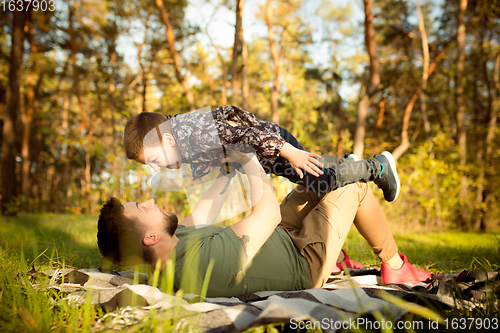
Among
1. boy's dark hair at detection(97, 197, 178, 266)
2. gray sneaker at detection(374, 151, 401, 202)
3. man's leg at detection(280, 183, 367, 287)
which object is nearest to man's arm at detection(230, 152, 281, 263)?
man's leg at detection(280, 183, 367, 287)

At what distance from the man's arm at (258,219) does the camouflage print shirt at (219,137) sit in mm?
390

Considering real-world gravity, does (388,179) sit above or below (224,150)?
below

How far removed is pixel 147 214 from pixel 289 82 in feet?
20.7

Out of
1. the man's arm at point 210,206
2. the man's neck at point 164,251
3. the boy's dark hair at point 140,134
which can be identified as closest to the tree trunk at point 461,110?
the man's arm at point 210,206

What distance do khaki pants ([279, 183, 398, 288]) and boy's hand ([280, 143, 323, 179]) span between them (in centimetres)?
20

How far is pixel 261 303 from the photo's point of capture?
124 centimetres

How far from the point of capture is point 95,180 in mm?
6281

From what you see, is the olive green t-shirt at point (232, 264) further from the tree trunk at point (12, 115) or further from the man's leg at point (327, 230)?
the tree trunk at point (12, 115)

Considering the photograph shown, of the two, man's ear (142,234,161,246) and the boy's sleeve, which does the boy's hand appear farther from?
man's ear (142,234,161,246)

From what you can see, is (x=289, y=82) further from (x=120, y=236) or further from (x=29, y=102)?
(x=29, y=102)

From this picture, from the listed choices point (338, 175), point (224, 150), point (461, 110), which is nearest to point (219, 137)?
point (224, 150)

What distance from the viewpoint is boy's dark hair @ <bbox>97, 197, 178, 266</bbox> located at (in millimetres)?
1452

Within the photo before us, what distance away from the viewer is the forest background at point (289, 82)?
18.7 feet

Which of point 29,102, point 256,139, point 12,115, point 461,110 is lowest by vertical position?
point 256,139
